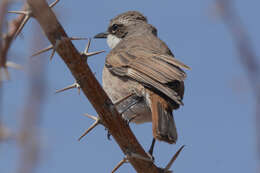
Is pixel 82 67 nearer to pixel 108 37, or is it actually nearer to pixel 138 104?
pixel 138 104

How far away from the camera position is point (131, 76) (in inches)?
196

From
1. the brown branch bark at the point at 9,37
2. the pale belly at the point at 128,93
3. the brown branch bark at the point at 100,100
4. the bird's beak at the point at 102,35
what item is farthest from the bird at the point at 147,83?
the brown branch bark at the point at 9,37

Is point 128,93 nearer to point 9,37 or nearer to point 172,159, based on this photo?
point 172,159

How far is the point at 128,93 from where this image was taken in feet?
16.1

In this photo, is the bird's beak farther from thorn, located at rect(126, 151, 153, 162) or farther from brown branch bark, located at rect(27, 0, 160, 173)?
thorn, located at rect(126, 151, 153, 162)

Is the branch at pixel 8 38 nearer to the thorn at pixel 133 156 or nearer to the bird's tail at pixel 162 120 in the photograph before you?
the thorn at pixel 133 156

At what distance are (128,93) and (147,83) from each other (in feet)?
1.19

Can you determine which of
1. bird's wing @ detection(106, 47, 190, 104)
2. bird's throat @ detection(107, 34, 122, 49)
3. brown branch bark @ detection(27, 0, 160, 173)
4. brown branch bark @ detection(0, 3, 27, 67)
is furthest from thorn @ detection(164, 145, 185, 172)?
bird's throat @ detection(107, 34, 122, 49)

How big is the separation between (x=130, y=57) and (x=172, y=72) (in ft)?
3.12

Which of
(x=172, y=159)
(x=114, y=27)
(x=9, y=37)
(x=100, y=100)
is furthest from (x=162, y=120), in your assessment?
(x=114, y=27)

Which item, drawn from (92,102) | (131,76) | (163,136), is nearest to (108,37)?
(131,76)

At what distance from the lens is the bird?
4.18 m

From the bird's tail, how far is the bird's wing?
0.13 metres

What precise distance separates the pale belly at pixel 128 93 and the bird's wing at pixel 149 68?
86 mm
